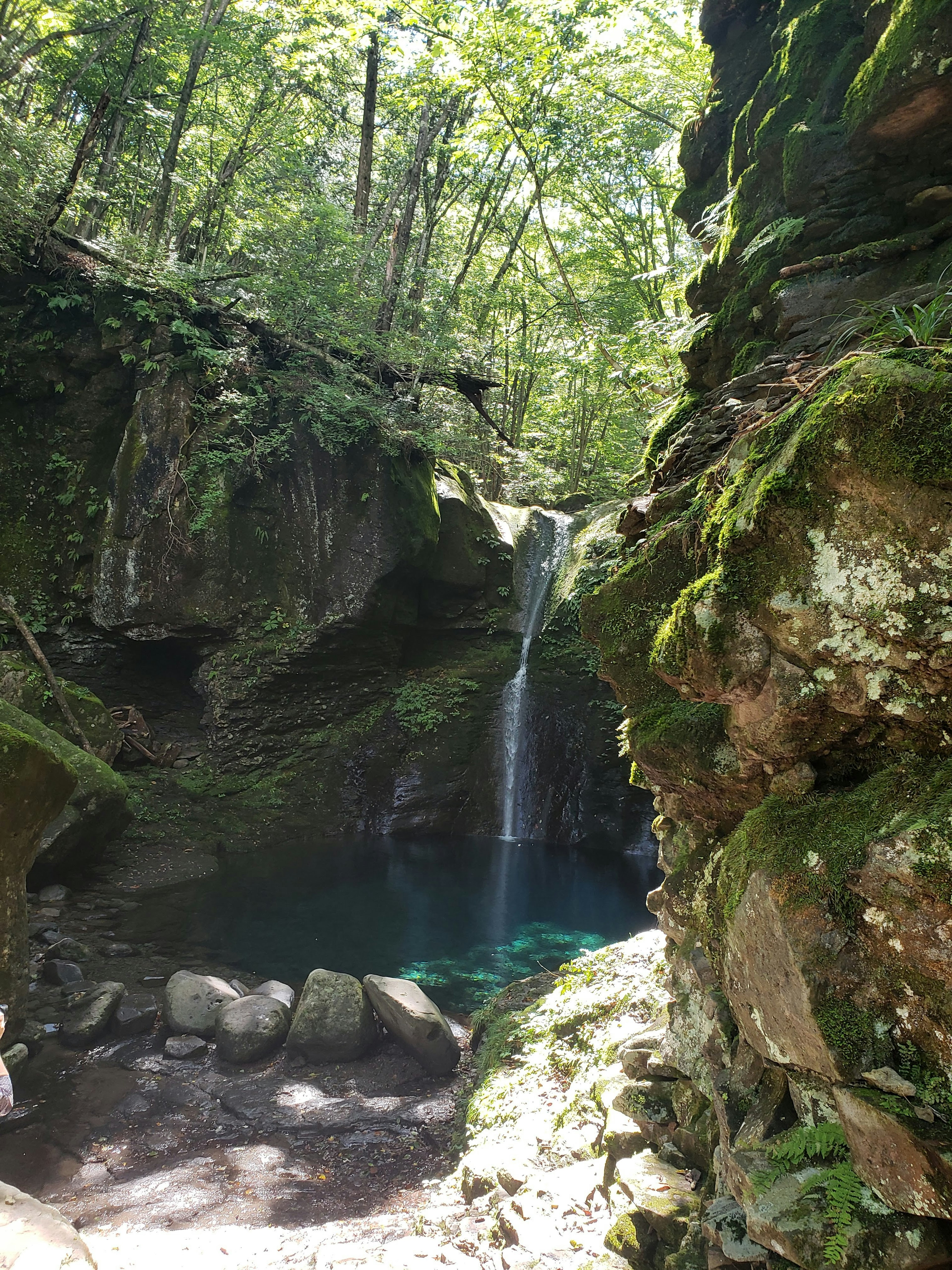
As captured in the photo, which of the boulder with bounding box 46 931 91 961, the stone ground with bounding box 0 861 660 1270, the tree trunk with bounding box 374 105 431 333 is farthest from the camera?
the tree trunk with bounding box 374 105 431 333

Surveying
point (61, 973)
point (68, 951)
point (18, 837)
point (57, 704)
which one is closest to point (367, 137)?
point (57, 704)

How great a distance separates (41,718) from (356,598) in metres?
5.15

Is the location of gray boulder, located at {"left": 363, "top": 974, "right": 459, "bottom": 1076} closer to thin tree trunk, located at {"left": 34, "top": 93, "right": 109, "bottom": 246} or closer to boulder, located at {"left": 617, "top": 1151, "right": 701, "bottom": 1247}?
boulder, located at {"left": 617, "top": 1151, "right": 701, "bottom": 1247}

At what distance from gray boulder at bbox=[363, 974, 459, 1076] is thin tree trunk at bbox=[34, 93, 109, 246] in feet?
41.2

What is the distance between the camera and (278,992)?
6770mm

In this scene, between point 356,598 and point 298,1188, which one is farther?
point 356,598

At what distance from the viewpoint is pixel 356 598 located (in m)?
12.9

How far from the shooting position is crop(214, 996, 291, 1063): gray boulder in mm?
5996

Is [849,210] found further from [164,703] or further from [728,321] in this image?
[164,703]

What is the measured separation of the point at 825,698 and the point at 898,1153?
50.2 inches

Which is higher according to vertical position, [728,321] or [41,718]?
[728,321]

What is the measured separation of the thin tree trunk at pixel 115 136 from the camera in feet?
42.9

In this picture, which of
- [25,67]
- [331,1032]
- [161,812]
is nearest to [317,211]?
[25,67]

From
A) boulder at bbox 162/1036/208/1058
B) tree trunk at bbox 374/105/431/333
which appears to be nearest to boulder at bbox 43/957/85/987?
boulder at bbox 162/1036/208/1058
